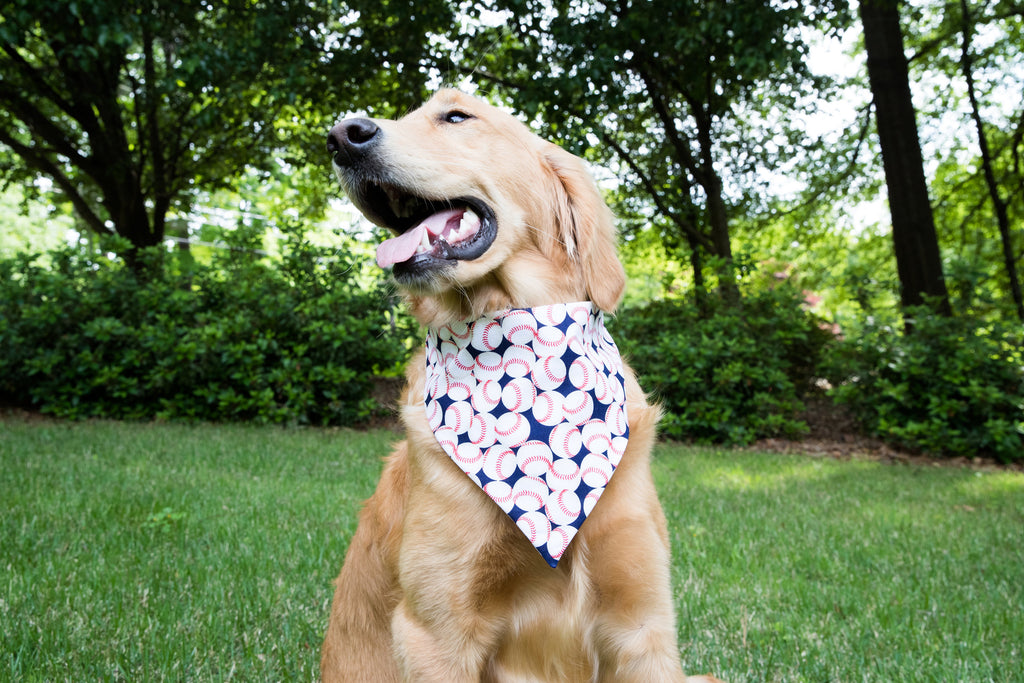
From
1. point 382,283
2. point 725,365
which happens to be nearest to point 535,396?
point 382,283

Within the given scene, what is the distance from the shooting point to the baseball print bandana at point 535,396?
6.53 feet

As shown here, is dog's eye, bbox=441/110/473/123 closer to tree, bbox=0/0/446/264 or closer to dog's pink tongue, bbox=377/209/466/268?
dog's pink tongue, bbox=377/209/466/268

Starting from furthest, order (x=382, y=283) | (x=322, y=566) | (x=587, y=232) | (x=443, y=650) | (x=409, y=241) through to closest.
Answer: (x=382, y=283), (x=322, y=566), (x=587, y=232), (x=409, y=241), (x=443, y=650)

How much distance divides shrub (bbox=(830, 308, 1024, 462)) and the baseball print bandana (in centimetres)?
722

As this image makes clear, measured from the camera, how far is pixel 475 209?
7.06 feet

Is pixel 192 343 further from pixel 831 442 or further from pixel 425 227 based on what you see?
pixel 831 442

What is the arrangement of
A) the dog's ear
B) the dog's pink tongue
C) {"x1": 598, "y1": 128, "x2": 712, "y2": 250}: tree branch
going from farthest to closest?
1. {"x1": 598, "y1": 128, "x2": 712, "y2": 250}: tree branch
2. the dog's ear
3. the dog's pink tongue

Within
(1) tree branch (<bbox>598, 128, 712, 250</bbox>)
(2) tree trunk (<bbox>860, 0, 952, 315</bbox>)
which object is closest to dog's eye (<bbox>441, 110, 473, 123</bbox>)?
(2) tree trunk (<bbox>860, 0, 952, 315</bbox>)

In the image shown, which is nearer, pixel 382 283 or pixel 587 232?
pixel 587 232

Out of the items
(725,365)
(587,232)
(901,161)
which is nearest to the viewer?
(587,232)

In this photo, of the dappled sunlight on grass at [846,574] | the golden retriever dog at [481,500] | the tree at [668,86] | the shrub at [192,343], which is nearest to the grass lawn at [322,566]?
the dappled sunlight on grass at [846,574]

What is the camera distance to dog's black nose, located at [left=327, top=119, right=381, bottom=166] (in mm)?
2042

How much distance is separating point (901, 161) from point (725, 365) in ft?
14.8

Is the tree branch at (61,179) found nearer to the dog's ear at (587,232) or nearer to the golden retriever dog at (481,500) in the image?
the golden retriever dog at (481,500)
